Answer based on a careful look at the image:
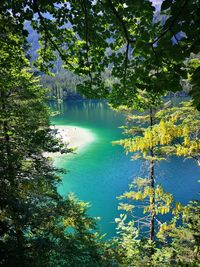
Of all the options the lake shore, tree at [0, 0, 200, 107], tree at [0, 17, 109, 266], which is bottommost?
the lake shore

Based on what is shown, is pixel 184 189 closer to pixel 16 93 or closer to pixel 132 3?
pixel 16 93

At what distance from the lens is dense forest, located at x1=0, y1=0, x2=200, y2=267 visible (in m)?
1.75

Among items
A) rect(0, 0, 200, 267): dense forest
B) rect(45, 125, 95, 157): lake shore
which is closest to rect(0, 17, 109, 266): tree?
rect(0, 0, 200, 267): dense forest

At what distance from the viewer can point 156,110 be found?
43.1ft

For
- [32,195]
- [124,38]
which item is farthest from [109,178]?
[124,38]

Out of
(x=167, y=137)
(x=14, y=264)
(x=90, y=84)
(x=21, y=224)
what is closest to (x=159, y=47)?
(x=90, y=84)

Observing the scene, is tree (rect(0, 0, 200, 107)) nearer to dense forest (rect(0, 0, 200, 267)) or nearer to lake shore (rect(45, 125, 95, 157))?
dense forest (rect(0, 0, 200, 267))

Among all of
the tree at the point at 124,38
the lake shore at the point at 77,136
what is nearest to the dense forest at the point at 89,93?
the tree at the point at 124,38

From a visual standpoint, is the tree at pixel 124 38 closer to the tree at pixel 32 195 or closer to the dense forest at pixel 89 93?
the dense forest at pixel 89 93

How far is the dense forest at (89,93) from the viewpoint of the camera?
175 centimetres

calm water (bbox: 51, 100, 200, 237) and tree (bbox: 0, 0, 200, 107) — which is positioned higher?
tree (bbox: 0, 0, 200, 107)

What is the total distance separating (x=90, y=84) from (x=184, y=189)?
24.8 m

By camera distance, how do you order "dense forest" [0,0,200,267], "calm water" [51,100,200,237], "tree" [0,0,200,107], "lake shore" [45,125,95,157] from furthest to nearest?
"lake shore" [45,125,95,157]
"calm water" [51,100,200,237]
"dense forest" [0,0,200,267]
"tree" [0,0,200,107]

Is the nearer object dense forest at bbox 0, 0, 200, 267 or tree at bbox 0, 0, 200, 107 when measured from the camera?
tree at bbox 0, 0, 200, 107
